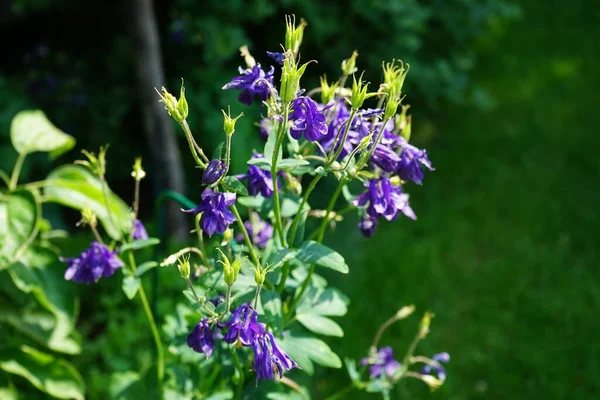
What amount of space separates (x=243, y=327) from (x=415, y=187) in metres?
3.02

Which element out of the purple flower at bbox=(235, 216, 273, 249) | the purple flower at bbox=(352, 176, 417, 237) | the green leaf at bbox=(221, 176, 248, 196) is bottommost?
the purple flower at bbox=(235, 216, 273, 249)

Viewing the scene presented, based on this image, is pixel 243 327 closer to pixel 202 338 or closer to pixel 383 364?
pixel 202 338

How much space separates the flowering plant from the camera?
122 cm

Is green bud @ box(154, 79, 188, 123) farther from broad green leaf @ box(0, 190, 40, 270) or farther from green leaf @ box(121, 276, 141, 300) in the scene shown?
broad green leaf @ box(0, 190, 40, 270)

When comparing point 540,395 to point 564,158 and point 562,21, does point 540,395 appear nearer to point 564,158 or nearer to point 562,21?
point 564,158

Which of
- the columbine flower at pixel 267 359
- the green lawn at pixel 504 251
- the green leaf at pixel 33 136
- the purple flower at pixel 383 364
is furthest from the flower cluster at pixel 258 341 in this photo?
the green lawn at pixel 504 251

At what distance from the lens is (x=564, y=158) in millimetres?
4301

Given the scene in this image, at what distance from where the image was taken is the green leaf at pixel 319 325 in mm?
1528

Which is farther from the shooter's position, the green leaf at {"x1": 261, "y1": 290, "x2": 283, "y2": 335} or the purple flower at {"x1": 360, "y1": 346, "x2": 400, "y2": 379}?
the purple flower at {"x1": 360, "y1": 346, "x2": 400, "y2": 379}

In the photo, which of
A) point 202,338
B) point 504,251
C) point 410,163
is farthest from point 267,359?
point 504,251

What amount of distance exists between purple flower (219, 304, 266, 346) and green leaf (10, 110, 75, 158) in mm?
1392

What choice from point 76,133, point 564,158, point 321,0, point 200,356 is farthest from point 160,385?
point 564,158

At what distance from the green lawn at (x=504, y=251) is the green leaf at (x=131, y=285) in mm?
1454

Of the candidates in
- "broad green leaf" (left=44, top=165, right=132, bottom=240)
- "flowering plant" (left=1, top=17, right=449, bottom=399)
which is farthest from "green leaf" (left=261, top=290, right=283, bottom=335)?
"broad green leaf" (left=44, top=165, right=132, bottom=240)
